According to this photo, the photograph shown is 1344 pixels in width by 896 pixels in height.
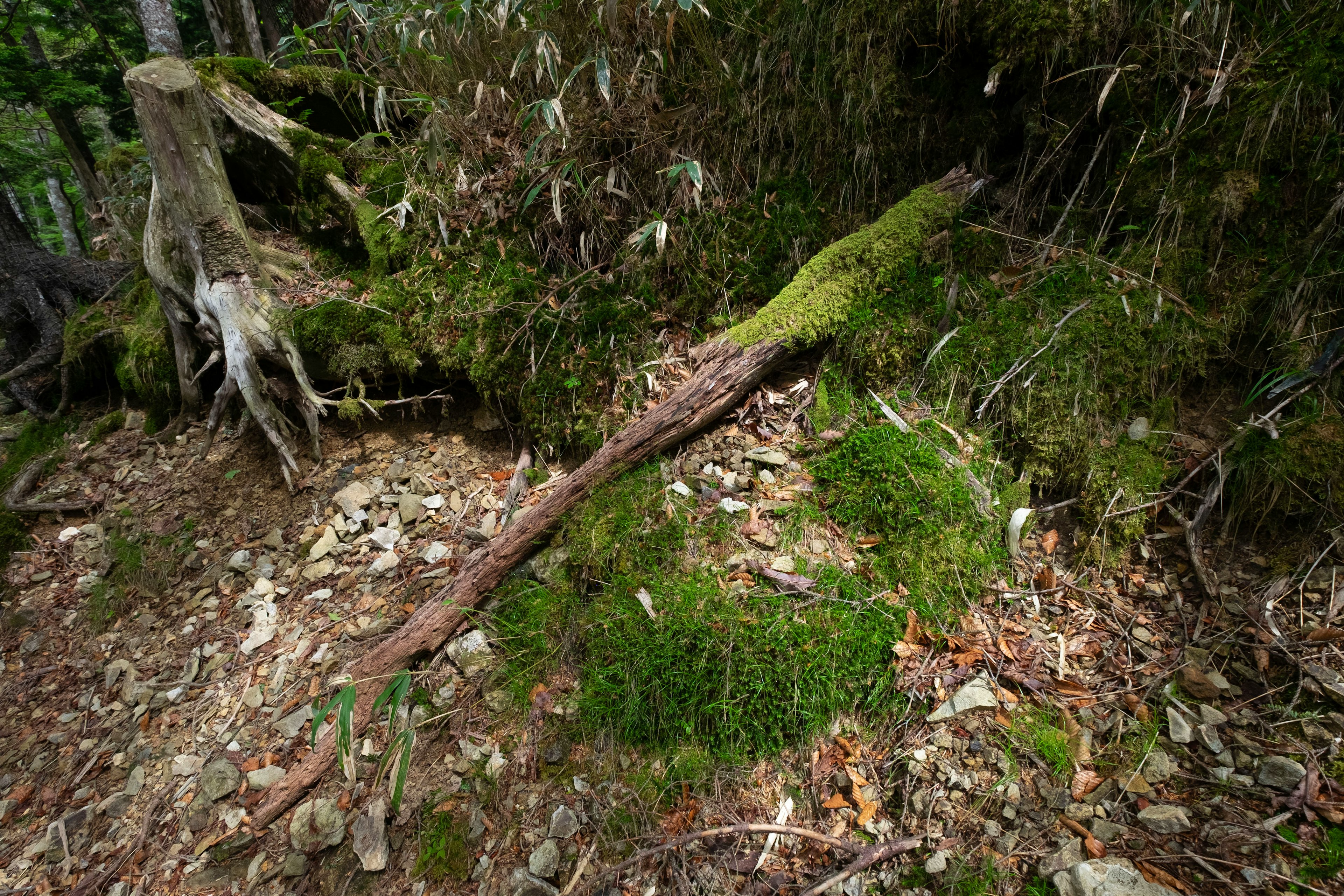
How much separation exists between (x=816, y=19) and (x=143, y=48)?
15794 mm

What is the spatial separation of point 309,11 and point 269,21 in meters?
4.18

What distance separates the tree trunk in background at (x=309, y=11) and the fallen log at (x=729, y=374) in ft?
19.4

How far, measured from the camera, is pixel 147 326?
4617 mm

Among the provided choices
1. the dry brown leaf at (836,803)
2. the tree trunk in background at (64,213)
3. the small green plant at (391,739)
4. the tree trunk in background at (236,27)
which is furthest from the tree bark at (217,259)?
the tree trunk in background at (64,213)

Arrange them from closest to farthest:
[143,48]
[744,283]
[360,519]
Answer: [744,283]
[360,519]
[143,48]

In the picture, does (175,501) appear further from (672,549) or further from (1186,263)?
(1186,263)

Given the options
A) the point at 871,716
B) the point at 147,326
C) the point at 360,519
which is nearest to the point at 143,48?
the point at 147,326

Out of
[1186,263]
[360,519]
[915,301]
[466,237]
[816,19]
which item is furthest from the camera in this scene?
[466,237]

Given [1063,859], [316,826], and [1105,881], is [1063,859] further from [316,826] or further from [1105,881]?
[316,826]

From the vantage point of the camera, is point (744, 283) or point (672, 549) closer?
point (672, 549)

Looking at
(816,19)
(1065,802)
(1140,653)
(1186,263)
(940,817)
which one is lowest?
(940,817)

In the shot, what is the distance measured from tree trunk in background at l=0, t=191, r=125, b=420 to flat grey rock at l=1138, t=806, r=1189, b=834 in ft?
25.3

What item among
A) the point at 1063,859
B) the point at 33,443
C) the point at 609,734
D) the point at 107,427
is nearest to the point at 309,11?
the point at 107,427

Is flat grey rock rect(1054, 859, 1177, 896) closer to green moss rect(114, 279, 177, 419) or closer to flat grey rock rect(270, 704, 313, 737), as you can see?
flat grey rock rect(270, 704, 313, 737)
